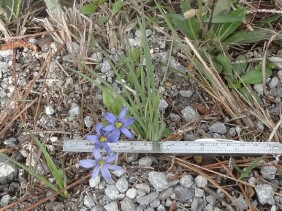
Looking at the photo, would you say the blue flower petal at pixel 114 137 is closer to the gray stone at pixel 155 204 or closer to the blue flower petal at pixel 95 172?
the blue flower petal at pixel 95 172

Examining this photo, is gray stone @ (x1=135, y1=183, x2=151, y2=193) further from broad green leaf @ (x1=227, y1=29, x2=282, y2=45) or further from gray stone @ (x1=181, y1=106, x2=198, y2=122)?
broad green leaf @ (x1=227, y1=29, x2=282, y2=45)

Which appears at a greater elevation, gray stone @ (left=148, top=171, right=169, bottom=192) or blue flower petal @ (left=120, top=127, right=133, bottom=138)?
blue flower petal @ (left=120, top=127, right=133, bottom=138)

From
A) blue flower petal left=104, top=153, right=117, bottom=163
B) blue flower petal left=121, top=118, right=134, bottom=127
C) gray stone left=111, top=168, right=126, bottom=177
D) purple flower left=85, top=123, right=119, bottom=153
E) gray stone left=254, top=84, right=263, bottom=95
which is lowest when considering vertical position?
gray stone left=111, top=168, right=126, bottom=177

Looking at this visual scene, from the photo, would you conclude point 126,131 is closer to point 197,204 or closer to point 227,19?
point 197,204

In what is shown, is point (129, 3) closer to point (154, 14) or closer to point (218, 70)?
point (154, 14)

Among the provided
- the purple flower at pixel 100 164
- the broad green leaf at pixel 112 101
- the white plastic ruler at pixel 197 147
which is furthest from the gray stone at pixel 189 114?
the purple flower at pixel 100 164

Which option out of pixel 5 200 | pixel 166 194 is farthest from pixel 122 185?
pixel 5 200

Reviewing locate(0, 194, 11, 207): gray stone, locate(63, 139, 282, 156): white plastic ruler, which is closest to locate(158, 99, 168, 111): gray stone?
locate(63, 139, 282, 156): white plastic ruler
